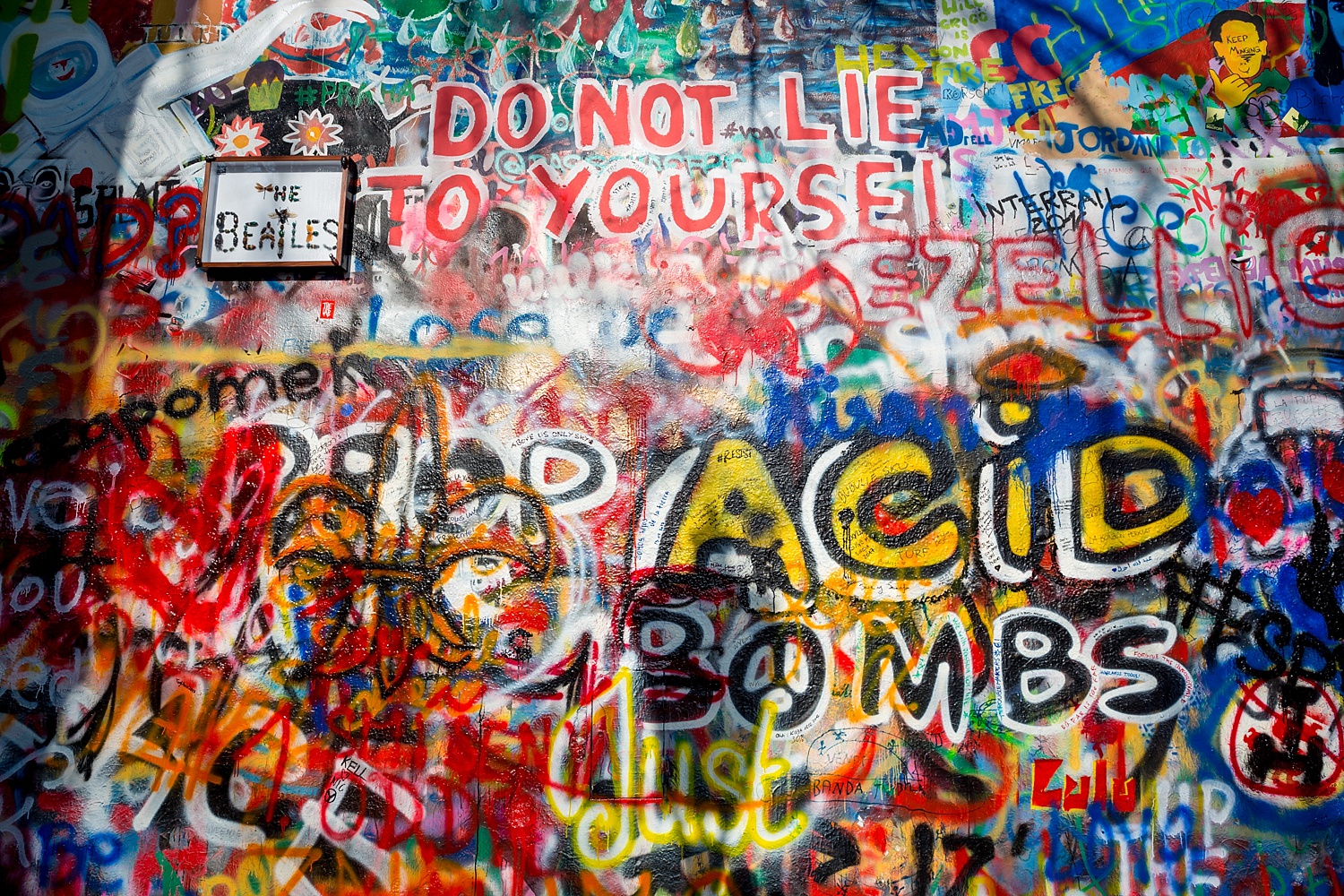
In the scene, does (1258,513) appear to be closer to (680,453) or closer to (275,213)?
(680,453)

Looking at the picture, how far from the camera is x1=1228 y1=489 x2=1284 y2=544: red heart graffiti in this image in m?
3.80

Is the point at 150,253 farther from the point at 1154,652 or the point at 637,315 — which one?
the point at 1154,652

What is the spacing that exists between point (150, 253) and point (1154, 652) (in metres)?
5.14

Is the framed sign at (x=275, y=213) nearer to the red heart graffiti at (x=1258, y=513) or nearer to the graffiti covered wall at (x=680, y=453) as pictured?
the graffiti covered wall at (x=680, y=453)

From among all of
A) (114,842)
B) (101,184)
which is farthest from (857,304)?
(114,842)

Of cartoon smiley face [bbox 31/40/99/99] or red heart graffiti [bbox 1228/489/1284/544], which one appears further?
cartoon smiley face [bbox 31/40/99/99]

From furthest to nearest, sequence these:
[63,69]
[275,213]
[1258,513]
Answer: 1. [63,69]
2. [275,213]
3. [1258,513]

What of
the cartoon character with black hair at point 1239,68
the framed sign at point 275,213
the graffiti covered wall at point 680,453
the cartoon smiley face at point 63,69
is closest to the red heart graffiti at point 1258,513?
the graffiti covered wall at point 680,453

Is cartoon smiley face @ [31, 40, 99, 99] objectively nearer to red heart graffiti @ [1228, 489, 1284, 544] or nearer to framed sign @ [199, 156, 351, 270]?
framed sign @ [199, 156, 351, 270]

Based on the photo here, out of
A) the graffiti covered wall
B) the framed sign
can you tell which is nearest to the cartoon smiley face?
the graffiti covered wall

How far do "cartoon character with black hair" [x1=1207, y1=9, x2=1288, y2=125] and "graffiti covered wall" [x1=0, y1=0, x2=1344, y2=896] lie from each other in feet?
0.06

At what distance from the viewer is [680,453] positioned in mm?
3857

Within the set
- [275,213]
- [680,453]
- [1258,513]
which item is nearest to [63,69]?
[275,213]

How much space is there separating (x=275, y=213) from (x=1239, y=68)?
4.80 meters
